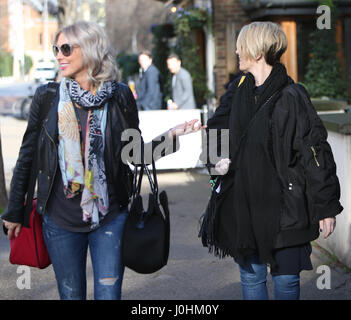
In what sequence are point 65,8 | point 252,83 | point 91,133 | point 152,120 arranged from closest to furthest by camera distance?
point 91,133 → point 252,83 → point 152,120 → point 65,8

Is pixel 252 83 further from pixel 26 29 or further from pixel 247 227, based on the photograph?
pixel 26 29

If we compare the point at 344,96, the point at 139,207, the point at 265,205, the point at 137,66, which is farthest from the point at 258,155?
the point at 137,66

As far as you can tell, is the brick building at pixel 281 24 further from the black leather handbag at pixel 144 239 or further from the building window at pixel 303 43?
the black leather handbag at pixel 144 239

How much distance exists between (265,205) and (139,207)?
587 mm

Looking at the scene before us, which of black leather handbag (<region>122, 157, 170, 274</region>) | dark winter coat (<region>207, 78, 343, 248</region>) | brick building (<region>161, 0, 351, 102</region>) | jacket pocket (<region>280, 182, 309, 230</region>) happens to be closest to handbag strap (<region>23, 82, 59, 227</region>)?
black leather handbag (<region>122, 157, 170, 274</region>)

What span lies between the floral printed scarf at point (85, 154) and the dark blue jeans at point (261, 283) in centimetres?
77

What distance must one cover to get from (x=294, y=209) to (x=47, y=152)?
3.79ft

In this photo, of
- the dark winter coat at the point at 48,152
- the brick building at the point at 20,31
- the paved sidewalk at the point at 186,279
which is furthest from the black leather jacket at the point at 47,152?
the brick building at the point at 20,31

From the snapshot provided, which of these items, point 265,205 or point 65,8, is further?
point 65,8

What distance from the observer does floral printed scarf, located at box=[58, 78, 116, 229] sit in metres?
3.25

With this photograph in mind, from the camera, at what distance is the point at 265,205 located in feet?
11.2

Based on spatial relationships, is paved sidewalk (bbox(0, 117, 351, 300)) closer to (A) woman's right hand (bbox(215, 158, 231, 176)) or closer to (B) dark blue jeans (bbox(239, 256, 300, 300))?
(B) dark blue jeans (bbox(239, 256, 300, 300))

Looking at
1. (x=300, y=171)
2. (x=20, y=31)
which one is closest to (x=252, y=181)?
(x=300, y=171)

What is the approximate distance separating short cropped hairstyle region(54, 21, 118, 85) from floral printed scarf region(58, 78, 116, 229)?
0.30 feet
